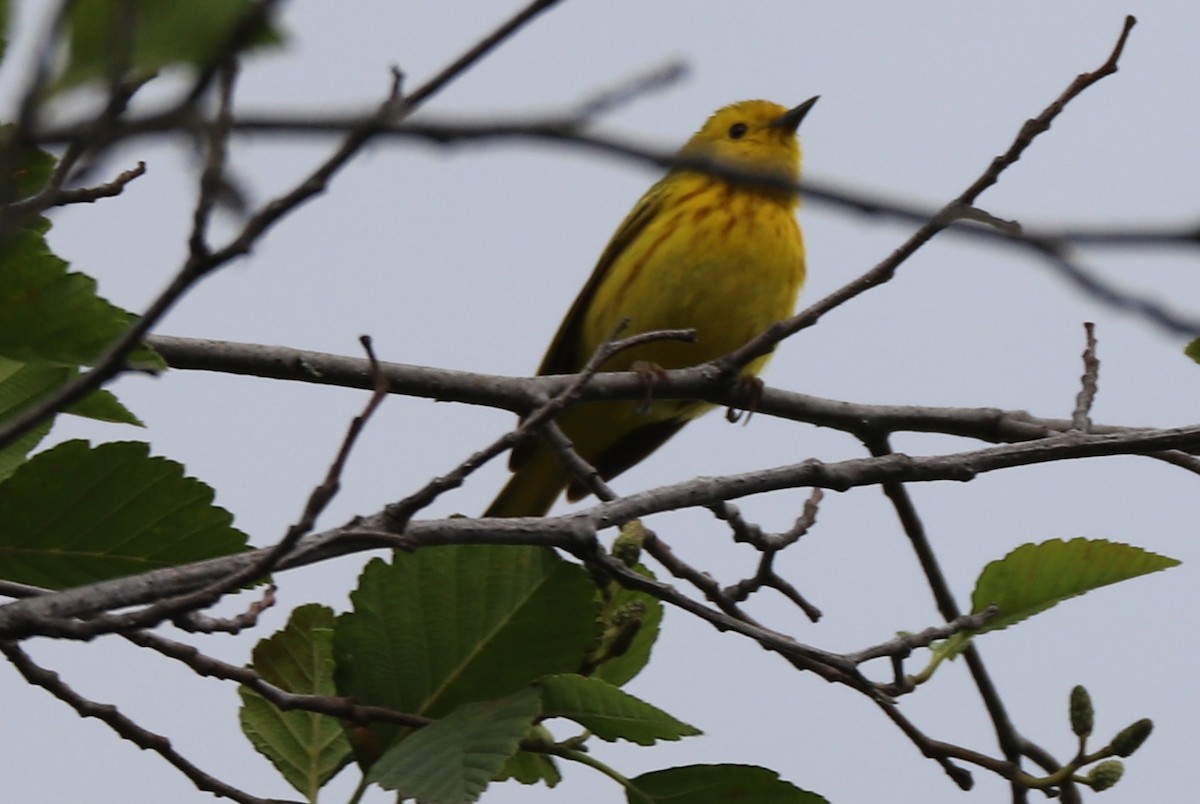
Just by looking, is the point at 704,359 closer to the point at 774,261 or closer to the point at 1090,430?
the point at 774,261

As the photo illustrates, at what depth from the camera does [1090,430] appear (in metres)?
3.07

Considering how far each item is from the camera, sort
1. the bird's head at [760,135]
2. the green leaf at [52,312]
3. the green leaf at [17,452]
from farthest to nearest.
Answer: the bird's head at [760,135] < the green leaf at [17,452] < the green leaf at [52,312]

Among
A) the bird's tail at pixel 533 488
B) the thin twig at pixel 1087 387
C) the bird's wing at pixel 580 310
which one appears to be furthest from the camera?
the bird's wing at pixel 580 310

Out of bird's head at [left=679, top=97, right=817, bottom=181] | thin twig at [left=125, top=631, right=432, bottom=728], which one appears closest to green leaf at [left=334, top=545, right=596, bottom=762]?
thin twig at [left=125, top=631, right=432, bottom=728]

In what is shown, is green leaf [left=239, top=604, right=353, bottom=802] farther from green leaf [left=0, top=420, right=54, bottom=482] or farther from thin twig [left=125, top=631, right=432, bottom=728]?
green leaf [left=0, top=420, right=54, bottom=482]

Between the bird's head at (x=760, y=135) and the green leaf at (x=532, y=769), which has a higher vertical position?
the bird's head at (x=760, y=135)

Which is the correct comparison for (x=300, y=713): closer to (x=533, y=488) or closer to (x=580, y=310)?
(x=533, y=488)

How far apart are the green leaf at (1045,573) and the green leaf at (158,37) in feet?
6.00

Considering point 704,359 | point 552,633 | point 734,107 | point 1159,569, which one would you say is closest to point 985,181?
point 1159,569

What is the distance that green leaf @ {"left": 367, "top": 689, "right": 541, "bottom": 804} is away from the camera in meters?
2.07

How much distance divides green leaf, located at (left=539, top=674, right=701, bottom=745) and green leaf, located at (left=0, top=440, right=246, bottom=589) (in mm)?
551

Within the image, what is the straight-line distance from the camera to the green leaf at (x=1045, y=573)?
8.19ft

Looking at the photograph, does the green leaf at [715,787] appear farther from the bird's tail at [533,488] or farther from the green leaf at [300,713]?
the bird's tail at [533,488]

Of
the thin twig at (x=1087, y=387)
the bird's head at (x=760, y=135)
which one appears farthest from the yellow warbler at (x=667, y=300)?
the thin twig at (x=1087, y=387)
